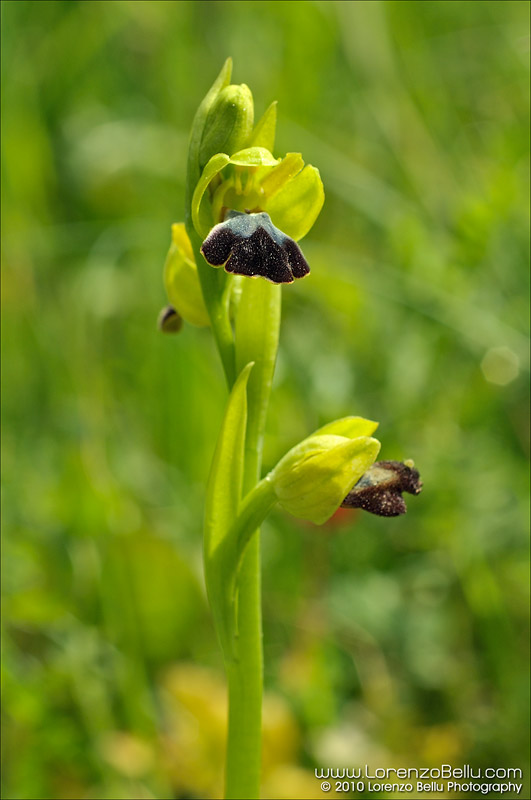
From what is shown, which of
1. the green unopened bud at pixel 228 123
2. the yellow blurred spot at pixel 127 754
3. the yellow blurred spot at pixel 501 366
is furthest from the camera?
the yellow blurred spot at pixel 501 366

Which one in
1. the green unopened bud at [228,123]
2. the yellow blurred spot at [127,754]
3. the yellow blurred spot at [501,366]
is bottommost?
the yellow blurred spot at [127,754]

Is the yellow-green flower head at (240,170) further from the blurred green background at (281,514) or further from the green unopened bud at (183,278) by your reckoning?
the blurred green background at (281,514)

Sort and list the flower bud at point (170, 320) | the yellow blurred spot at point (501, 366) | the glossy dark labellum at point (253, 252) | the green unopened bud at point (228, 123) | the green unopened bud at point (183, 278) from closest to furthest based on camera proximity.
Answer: the glossy dark labellum at point (253, 252), the green unopened bud at point (228, 123), the green unopened bud at point (183, 278), the flower bud at point (170, 320), the yellow blurred spot at point (501, 366)

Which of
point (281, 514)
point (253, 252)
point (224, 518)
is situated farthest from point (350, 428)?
point (281, 514)

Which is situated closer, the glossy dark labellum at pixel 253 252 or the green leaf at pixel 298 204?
the glossy dark labellum at pixel 253 252

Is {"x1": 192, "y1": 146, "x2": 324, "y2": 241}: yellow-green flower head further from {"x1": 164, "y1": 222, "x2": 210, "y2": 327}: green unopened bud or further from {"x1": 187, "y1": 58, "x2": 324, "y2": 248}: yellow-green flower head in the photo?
{"x1": 164, "y1": 222, "x2": 210, "y2": 327}: green unopened bud

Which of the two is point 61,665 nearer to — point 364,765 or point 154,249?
point 364,765

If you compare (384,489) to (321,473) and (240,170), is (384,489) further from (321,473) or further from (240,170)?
(240,170)

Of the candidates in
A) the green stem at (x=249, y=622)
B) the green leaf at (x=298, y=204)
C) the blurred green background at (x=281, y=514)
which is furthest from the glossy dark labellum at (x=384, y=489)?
the blurred green background at (x=281, y=514)
